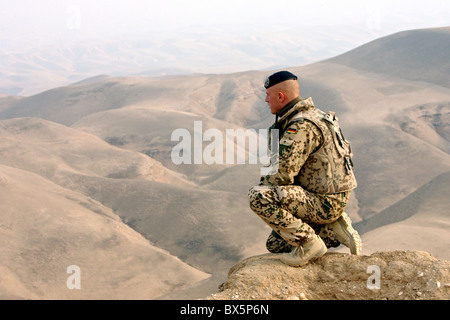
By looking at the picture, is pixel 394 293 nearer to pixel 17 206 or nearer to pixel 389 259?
pixel 389 259

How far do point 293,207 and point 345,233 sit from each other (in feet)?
2.30

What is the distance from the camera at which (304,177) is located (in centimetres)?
364

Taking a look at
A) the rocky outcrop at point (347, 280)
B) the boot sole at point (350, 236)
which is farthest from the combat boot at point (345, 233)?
the rocky outcrop at point (347, 280)

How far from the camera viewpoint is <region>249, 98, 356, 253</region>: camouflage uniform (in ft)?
11.2

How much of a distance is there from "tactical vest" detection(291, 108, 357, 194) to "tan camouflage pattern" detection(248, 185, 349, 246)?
9 cm

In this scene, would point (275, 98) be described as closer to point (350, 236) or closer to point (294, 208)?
point (294, 208)

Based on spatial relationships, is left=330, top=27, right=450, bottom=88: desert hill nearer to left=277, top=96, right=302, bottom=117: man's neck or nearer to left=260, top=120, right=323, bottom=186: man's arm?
left=277, top=96, right=302, bottom=117: man's neck

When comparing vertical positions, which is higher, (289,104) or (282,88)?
(282,88)

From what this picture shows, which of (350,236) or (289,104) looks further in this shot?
(350,236)

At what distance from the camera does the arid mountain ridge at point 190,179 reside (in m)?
13.0

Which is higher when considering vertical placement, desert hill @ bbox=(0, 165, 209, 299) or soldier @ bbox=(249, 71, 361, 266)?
soldier @ bbox=(249, 71, 361, 266)

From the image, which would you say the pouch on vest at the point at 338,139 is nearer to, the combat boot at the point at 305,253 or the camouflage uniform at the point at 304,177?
Result: the camouflage uniform at the point at 304,177

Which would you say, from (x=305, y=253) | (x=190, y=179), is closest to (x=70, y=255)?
(x=305, y=253)

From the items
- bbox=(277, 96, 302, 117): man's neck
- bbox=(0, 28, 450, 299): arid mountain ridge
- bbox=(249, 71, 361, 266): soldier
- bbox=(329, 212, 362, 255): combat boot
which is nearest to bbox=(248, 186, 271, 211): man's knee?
bbox=(249, 71, 361, 266): soldier
